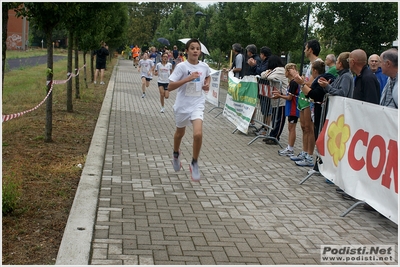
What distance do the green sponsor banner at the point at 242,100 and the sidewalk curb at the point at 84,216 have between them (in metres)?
3.77

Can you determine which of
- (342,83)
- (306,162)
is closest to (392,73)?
(342,83)

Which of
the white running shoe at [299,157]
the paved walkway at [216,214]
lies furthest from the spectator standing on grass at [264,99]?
the white running shoe at [299,157]

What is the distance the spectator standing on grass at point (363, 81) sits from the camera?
24.3 ft

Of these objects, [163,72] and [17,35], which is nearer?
[163,72]

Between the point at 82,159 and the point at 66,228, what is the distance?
11.1 ft

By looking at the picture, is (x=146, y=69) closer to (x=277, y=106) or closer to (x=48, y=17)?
(x=277, y=106)

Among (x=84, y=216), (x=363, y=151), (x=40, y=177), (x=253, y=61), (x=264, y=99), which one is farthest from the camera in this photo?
(x=253, y=61)

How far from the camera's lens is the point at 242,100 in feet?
42.1

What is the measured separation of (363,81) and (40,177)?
445 cm

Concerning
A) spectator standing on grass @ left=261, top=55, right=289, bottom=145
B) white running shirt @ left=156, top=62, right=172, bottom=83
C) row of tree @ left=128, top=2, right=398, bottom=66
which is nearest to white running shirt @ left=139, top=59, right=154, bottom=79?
white running shirt @ left=156, top=62, right=172, bottom=83

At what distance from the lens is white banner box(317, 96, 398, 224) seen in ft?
19.0

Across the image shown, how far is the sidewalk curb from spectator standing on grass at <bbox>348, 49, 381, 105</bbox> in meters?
3.66

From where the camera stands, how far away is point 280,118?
36.5 feet

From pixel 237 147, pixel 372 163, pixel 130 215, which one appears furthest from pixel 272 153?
pixel 130 215
